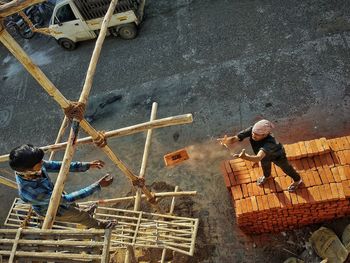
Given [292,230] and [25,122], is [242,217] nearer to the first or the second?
[292,230]

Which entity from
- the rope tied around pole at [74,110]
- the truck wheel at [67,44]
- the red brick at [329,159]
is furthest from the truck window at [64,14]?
the red brick at [329,159]

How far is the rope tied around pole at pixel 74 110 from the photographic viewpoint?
4.44 m

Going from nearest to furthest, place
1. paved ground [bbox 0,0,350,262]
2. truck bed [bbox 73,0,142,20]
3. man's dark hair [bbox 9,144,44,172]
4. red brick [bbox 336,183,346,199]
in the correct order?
man's dark hair [bbox 9,144,44,172] < red brick [bbox 336,183,346,199] < paved ground [bbox 0,0,350,262] < truck bed [bbox 73,0,142,20]

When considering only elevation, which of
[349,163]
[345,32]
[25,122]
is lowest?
[349,163]

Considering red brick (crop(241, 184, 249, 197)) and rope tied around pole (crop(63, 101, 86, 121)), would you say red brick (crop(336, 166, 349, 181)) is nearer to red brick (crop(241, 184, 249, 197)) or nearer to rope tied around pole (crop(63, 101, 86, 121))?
red brick (crop(241, 184, 249, 197))

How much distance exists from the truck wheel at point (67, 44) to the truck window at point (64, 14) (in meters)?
0.70

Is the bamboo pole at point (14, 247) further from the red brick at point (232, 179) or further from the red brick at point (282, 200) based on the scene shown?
the red brick at point (282, 200)

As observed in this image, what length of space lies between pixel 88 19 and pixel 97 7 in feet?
1.87

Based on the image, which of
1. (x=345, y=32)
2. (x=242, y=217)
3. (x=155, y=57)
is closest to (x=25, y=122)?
(x=155, y=57)

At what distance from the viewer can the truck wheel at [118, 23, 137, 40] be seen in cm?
1078

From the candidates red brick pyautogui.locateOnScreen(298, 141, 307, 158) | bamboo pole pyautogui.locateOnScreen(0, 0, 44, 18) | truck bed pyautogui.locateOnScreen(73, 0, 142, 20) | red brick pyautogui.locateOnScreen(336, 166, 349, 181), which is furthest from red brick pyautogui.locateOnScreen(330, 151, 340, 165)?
truck bed pyautogui.locateOnScreen(73, 0, 142, 20)

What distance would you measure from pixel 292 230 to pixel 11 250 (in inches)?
184

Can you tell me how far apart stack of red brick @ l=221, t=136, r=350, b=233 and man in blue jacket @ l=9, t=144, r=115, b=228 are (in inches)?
89.5

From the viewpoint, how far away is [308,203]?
572cm
